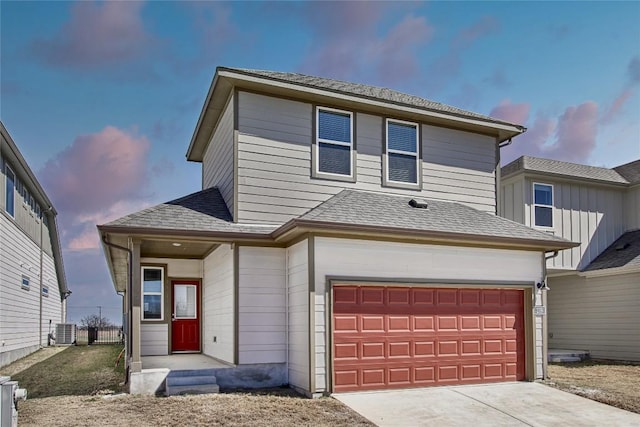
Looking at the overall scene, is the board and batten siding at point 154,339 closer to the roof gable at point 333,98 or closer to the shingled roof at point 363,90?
the roof gable at point 333,98

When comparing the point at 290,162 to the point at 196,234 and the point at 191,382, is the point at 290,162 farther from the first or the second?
the point at 191,382

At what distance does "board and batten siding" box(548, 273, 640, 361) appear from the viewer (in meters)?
15.2

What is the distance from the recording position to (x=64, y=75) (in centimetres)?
1639

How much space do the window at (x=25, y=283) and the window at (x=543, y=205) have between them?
56.7 feet

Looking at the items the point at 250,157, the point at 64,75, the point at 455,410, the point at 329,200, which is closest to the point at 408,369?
the point at 455,410

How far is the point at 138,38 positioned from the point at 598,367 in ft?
49.1

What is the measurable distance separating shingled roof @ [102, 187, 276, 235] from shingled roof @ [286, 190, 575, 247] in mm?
1575

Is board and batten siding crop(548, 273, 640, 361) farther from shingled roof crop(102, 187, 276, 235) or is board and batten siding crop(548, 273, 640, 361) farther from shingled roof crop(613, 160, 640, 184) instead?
shingled roof crop(102, 187, 276, 235)

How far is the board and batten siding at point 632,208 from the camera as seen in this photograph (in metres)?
17.8

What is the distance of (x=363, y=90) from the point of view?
13203mm

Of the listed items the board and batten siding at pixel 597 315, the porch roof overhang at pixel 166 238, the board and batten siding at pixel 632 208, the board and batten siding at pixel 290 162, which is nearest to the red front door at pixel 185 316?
the porch roof overhang at pixel 166 238

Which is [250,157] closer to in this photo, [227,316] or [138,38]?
[227,316]

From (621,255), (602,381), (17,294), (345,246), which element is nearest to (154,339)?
(17,294)

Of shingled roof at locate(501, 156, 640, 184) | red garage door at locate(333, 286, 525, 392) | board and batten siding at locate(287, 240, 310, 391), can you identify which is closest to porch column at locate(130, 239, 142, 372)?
board and batten siding at locate(287, 240, 310, 391)
